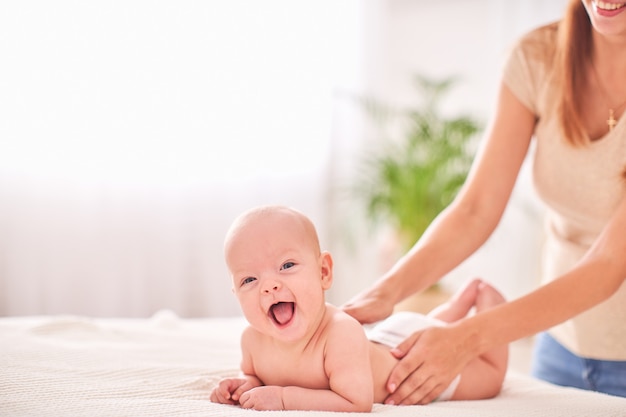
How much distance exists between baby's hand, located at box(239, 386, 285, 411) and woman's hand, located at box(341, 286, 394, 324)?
0.29 metres

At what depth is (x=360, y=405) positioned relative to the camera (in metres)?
1.27

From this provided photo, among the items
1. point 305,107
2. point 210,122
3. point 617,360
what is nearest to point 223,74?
point 210,122

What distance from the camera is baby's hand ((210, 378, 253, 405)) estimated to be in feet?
4.38

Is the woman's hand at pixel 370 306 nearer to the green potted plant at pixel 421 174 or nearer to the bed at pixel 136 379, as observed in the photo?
the bed at pixel 136 379

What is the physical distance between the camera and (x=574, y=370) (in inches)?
72.6

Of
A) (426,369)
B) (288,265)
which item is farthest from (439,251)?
(288,265)

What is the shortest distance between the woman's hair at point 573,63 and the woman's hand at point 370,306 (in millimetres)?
580

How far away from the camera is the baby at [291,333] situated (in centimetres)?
128

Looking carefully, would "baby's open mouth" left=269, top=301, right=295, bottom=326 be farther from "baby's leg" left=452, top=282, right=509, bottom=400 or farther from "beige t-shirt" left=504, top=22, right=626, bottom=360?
"beige t-shirt" left=504, top=22, right=626, bottom=360

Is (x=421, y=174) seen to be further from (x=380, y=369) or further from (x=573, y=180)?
(x=380, y=369)

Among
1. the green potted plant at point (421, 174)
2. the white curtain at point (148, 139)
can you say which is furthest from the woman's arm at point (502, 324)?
the white curtain at point (148, 139)

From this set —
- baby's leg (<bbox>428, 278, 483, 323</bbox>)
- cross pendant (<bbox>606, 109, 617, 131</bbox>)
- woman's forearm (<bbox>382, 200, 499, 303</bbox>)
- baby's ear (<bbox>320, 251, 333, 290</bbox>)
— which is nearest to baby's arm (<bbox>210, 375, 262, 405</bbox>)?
baby's ear (<bbox>320, 251, 333, 290</bbox>)

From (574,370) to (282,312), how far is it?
0.91 metres

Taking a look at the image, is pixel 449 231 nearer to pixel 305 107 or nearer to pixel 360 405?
pixel 360 405
